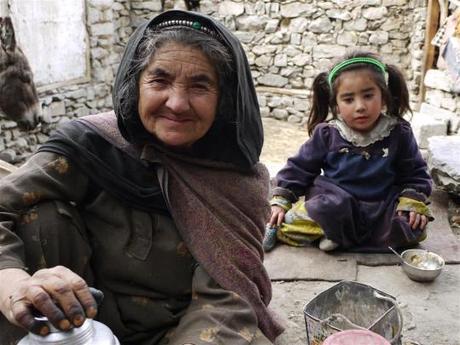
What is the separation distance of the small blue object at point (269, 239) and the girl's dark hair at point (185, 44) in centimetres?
128

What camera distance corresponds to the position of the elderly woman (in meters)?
1.60

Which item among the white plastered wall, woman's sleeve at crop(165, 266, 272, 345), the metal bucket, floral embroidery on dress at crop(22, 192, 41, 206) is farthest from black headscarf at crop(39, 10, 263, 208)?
the white plastered wall

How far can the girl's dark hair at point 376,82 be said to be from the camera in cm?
275

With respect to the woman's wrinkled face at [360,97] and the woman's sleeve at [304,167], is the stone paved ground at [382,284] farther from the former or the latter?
the woman's wrinkled face at [360,97]

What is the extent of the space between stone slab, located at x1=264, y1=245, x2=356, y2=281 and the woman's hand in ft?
5.07

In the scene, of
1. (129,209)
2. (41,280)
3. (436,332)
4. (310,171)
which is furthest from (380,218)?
(41,280)

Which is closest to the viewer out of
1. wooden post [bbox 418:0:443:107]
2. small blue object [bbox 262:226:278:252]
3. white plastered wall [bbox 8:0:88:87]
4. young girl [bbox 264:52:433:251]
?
young girl [bbox 264:52:433:251]

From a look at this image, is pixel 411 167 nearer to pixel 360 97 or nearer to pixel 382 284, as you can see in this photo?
pixel 360 97

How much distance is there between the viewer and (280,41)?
901 cm

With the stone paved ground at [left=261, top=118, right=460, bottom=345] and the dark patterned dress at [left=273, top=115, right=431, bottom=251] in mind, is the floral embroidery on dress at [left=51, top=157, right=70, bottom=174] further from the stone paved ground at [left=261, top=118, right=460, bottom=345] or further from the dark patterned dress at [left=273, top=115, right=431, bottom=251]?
the dark patterned dress at [left=273, top=115, right=431, bottom=251]

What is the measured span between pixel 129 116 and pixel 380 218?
1666 mm

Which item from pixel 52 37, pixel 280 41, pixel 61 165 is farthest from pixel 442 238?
pixel 280 41

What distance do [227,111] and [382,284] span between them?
53.2 inches

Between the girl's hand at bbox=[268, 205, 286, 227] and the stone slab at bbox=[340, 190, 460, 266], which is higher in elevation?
the girl's hand at bbox=[268, 205, 286, 227]
